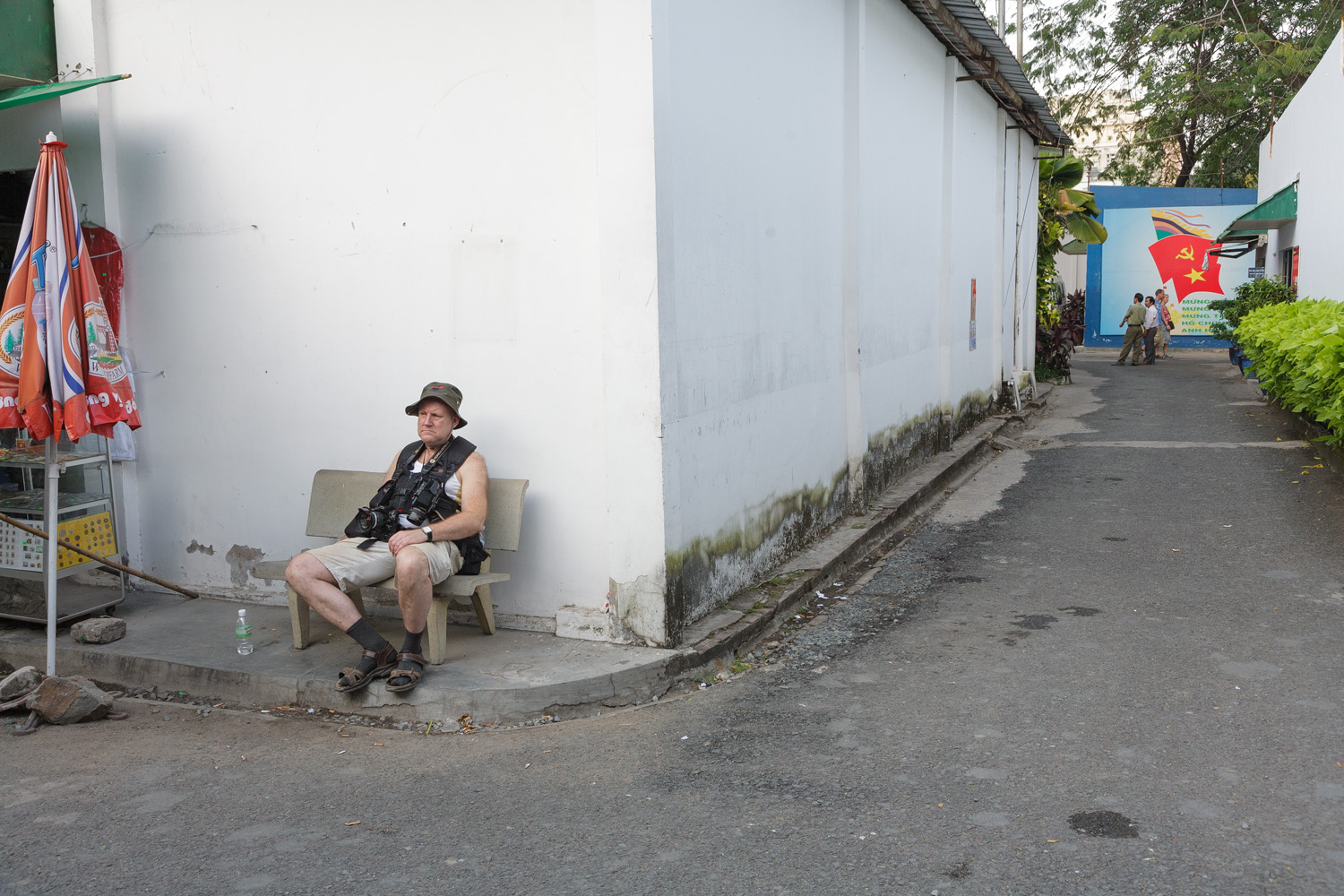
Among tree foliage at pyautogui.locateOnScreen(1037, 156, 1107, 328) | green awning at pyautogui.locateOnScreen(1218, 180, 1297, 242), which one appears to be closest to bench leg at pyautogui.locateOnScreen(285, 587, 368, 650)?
tree foliage at pyautogui.locateOnScreen(1037, 156, 1107, 328)

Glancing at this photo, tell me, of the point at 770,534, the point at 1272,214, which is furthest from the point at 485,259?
the point at 1272,214

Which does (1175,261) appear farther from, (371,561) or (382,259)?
(371,561)

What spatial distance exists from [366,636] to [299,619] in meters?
0.61

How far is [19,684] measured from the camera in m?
5.06

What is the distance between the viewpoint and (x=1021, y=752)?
13.9 ft

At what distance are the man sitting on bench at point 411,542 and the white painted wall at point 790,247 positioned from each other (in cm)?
99

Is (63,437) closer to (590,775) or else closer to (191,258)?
(191,258)

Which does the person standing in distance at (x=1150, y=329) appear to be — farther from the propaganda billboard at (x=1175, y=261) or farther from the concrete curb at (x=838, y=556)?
the concrete curb at (x=838, y=556)

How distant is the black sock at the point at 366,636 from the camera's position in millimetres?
4961

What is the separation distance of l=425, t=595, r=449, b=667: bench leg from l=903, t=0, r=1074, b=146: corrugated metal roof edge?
6757 millimetres

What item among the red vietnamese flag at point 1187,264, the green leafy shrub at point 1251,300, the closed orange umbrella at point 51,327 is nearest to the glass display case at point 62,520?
the closed orange umbrella at point 51,327

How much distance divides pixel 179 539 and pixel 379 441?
159 centimetres

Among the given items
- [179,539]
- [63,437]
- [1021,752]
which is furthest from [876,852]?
[63,437]

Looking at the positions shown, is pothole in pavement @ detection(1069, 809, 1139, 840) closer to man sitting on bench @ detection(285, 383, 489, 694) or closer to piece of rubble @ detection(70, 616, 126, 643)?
man sitting on bench @ detection(285, 383, 489, 694)
